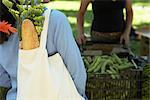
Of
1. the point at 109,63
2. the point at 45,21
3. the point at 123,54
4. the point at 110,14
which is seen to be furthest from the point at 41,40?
the point at 110,14

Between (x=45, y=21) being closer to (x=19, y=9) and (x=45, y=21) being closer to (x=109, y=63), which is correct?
(x=19, y=9)

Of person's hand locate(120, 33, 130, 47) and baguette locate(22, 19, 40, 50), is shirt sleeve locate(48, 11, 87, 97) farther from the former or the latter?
person's hand locate(120, 33, 130, 47)

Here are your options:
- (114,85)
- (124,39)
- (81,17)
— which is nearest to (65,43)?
(114,85)

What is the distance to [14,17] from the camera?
86.9 inches

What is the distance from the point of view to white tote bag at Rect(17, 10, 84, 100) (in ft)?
7.07

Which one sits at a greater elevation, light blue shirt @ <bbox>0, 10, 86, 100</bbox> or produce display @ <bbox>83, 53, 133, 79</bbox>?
light blue shirt @ <bbox>0, 10, 86, 100</bbox>

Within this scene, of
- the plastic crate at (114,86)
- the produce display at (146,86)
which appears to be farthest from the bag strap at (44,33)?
the produce display at (146,86)

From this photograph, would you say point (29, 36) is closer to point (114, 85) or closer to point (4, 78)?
point (4, 78)

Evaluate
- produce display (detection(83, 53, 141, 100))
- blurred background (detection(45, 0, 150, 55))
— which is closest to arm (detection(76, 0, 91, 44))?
produce display (detection(83, 53, 141, 100))

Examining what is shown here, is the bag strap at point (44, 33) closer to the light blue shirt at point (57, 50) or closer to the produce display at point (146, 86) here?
the light blue shirt at point (57, 50)

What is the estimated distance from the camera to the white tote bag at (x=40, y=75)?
2.16 meters

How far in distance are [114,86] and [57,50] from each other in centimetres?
89

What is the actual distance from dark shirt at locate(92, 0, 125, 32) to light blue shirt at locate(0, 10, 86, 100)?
1.97 meters

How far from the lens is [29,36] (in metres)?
2.14
